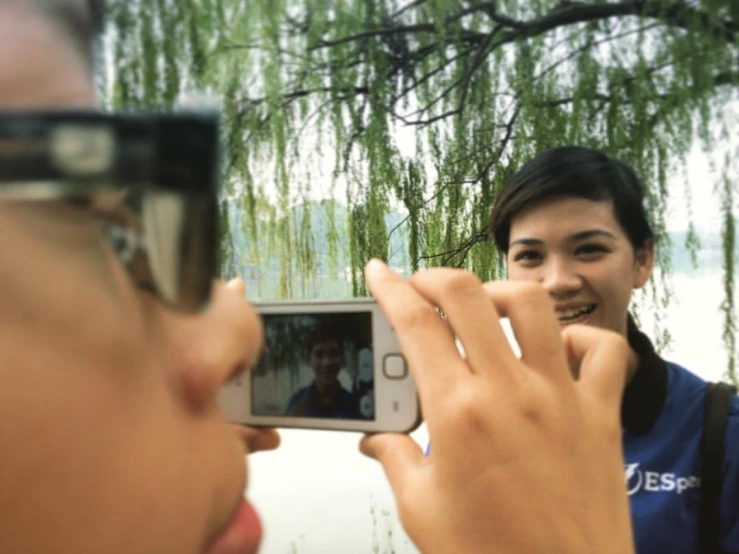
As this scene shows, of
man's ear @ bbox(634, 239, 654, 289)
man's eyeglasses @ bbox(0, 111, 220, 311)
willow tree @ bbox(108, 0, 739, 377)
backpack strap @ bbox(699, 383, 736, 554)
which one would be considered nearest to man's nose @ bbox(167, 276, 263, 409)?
man's eyeglasses @ bbox(0, 111, 220, 311)

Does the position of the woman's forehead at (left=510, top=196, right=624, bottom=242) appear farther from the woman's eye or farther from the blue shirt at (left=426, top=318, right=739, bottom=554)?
the blue shirt at (left=426, top=318, right=739, bottom=554)

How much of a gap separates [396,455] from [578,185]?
1.78ft

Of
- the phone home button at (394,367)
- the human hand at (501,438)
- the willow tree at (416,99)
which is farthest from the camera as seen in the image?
the willow tree at (416,99)

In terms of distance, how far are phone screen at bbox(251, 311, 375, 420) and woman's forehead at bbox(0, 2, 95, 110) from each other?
0.77ft

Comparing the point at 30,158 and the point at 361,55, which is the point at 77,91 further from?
the point at 361,55

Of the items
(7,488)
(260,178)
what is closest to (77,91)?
(7,488)

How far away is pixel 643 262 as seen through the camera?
0.86 meters

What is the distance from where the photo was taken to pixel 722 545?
0.64m

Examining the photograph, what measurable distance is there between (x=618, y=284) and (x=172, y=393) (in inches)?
26.9

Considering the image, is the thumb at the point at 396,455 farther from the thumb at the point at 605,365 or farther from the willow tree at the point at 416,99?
the willow tree at the point at 416,99

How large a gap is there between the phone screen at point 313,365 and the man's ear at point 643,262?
1.83 feet

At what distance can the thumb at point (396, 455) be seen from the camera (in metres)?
0.33

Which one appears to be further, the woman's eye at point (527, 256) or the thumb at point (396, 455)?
the woman's eye at point (527, 256)

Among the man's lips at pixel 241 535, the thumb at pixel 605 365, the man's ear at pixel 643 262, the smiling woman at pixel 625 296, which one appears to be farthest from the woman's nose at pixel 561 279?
the man's lips at pixel 241 535
